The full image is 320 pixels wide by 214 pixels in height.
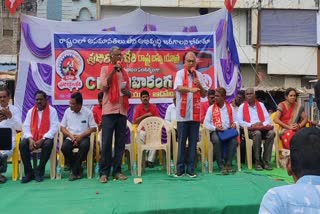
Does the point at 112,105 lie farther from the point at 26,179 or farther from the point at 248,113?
the point at 248,113

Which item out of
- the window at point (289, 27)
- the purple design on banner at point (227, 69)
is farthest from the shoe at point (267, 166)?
the window at point (289, 27)

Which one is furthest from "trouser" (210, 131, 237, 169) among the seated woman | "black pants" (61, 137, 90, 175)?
"black pants" (61, 137, 90, 175)

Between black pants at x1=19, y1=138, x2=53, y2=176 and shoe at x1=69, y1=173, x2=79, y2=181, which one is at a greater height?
black pants at x1=19, y1=138, x2=53, y2=176

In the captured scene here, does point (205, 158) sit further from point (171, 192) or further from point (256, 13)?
point (256, 13)

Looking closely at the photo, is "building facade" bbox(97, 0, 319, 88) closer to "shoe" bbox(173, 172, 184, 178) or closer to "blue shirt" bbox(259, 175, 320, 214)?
"shoe" bbox(173, 172, 184, 178)

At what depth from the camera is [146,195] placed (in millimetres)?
4684

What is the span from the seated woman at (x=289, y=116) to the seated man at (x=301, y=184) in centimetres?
528

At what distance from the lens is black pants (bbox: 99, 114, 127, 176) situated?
5.62 meters

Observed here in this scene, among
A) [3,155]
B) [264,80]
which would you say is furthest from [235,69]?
[264,80]

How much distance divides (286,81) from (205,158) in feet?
61.8

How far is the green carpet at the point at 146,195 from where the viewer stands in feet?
13.8

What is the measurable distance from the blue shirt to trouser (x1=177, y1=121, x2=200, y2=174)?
4.31 m

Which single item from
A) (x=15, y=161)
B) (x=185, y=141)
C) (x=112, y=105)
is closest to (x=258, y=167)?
(x=185, y=141)

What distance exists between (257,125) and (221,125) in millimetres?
812
